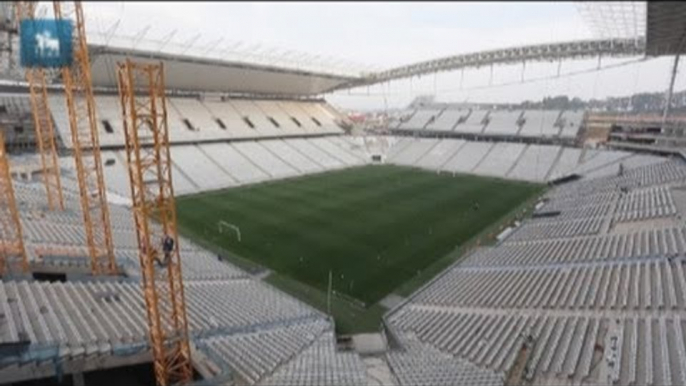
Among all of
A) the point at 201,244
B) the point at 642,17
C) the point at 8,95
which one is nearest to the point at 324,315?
the point at 201,244

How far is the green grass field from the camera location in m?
24.6

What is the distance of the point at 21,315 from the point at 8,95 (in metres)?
37.4

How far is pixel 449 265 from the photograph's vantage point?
2528cm

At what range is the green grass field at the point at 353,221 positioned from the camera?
2461 centimetres

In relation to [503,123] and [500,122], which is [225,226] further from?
[500,122]

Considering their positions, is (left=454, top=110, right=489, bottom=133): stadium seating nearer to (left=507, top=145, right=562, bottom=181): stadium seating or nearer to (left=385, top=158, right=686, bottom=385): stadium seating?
(left=507, top=145, right=562, bottom=181): stadium seating

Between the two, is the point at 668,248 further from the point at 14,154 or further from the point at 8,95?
the point at 8,95

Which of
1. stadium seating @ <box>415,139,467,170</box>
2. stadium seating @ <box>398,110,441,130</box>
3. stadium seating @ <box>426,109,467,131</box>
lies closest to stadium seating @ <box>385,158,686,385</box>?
stadium seating @ <box>415,139,467,170</box>

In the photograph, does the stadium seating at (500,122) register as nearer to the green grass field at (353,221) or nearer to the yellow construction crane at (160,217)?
the green grass field at (353,221)

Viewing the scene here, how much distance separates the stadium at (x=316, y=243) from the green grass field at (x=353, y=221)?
21cm

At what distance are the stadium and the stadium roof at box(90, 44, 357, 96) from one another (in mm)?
497

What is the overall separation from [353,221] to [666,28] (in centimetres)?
1996

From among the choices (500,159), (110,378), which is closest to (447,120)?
(500,159)

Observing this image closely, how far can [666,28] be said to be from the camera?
24125mm
